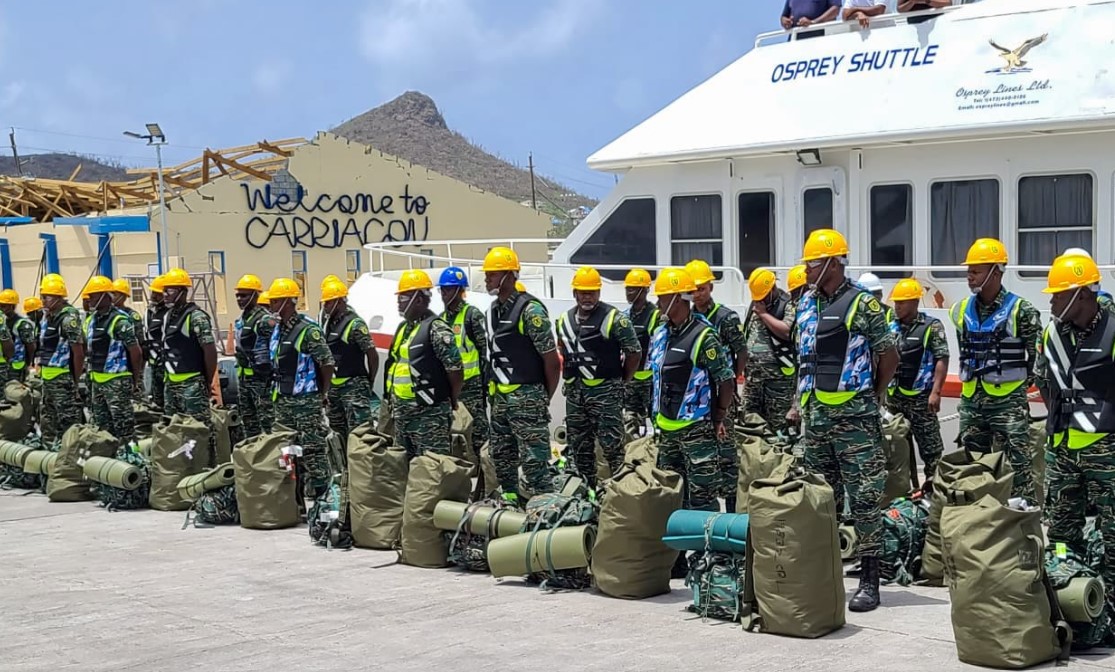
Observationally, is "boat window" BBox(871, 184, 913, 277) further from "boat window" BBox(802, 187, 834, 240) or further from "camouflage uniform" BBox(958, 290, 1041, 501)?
"camouflage uniform" BBox(958, 290, 1041, 501)

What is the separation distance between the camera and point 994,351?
7492 millimetres

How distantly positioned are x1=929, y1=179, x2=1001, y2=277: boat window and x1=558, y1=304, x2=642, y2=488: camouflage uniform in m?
3.62

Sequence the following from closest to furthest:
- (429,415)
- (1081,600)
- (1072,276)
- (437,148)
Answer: (1081,600)
(1072,276)
(429,415)
(437,148)

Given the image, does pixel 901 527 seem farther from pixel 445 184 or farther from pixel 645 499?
pixel 445 184

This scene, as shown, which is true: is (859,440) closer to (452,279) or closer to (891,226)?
(452,279)

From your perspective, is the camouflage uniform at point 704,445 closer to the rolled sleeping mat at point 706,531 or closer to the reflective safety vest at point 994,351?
the rolled sleeping mat at point 706,531

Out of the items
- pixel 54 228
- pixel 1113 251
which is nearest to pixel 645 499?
pixel 1113 251

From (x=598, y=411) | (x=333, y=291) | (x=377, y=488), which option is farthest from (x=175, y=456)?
(x=598, y=411)

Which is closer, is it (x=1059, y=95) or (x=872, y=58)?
(x=1059, y=95)

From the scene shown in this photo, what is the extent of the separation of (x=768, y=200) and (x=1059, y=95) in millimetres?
2818

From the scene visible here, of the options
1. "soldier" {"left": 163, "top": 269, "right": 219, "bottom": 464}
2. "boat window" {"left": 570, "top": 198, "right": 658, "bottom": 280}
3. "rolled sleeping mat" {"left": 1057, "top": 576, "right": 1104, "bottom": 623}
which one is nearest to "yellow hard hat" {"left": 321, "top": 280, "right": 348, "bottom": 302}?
"soldier" {"left": 163, "top": 269, "right": 219, "bottom": 464}

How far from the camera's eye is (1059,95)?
10547 millimetres

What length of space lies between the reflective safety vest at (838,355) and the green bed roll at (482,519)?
74.6 inches

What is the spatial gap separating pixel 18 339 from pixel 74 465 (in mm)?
3921
